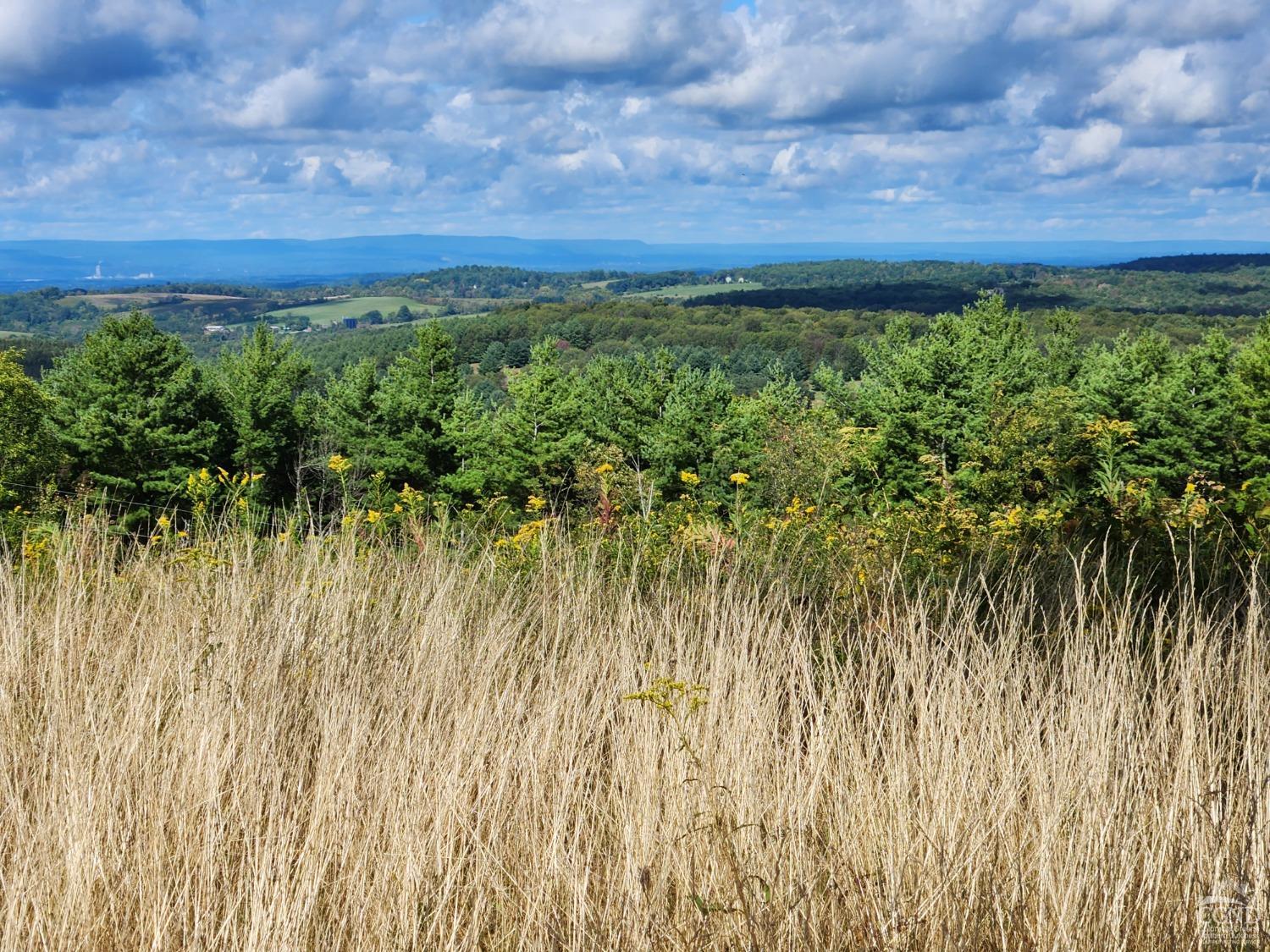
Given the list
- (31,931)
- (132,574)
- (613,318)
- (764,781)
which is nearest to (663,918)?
(764,781)

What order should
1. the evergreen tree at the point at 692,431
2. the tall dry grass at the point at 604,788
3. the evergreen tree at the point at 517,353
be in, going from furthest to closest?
1. the evergreen tree at the point at 517,353
2. the evergreen tree at the point at 692,431
3. the tall dry grass at the point at 604,788

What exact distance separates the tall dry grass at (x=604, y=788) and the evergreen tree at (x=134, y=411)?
32842mm

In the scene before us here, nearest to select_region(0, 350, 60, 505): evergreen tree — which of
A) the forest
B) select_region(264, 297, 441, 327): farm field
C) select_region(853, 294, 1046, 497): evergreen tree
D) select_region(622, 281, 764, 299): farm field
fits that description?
select_region(853, 294, 1046, 497): evergreen tree

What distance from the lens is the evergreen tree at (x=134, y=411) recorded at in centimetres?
3384

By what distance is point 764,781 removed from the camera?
6.78 feet

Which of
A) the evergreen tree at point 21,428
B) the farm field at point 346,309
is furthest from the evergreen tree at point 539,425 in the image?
the farm field at point 346,309

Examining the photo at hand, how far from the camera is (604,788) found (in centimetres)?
232

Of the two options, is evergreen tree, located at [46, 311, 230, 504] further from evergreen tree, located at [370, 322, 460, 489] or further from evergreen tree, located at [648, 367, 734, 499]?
evergreen tree, located at [648, 367, 734, 499]

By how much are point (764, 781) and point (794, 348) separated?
92.6 metres

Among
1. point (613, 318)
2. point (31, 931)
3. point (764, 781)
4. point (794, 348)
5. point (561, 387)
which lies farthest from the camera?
point (613, 318)

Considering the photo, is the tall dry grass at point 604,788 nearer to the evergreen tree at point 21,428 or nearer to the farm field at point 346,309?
the evergreen tree at point 21,428

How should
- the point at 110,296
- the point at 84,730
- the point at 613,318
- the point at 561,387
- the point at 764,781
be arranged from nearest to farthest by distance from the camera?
1. the point at 764,781
2. the point at 84,730
3. the point at 561,387
4. the point at 613,318
5. the point at 110,296

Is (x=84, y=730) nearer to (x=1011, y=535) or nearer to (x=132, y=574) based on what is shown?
(x=132, y=574)

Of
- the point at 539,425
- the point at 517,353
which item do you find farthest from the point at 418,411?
the point at 517,353
